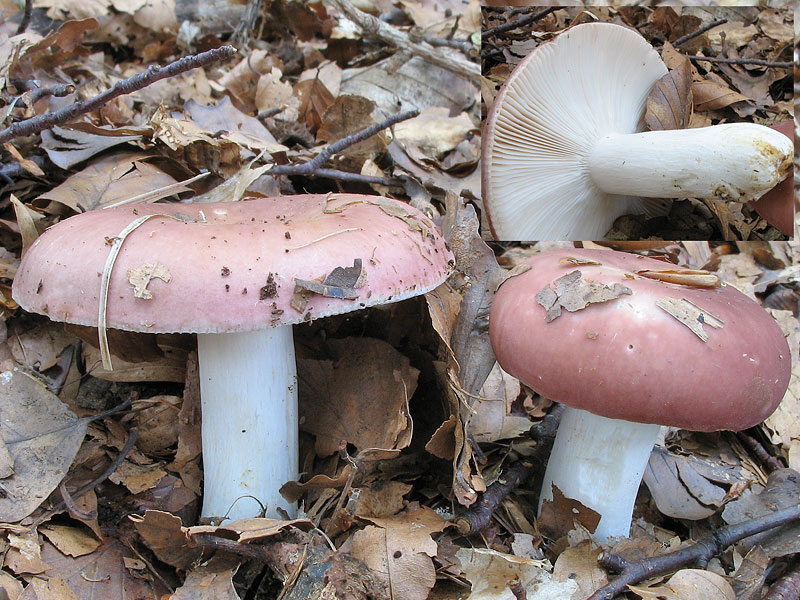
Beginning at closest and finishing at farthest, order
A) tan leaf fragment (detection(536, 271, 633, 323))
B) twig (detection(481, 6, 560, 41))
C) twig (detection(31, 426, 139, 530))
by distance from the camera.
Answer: tan leaf fragment (detection(536, 271, 633, 323)) < twig (detection(31, 426, 139, 530)) < twig (detection(481, 6, 560, 41))

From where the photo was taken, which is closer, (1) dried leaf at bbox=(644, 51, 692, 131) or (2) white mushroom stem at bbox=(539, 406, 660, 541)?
(2) white mushroom stem at bbox=(539, 406, 660, 541)

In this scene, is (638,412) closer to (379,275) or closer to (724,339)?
(724,339)

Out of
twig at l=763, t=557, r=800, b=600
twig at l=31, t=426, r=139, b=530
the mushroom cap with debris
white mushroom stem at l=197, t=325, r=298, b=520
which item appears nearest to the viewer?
twig at l=763, t=557, r=800, b=600

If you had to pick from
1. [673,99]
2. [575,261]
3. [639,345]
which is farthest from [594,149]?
[639,345]

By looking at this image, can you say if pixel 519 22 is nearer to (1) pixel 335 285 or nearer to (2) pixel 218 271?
(1) pixel 335 285

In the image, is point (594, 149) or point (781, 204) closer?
point (781, 204)

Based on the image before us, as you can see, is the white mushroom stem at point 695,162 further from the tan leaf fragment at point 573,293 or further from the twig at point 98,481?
the twig at point 98,481

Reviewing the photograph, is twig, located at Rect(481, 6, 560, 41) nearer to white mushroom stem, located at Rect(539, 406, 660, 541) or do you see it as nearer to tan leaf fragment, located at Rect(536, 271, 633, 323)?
tan leaf fragment, located at Rect(536, 271, 633, 323)

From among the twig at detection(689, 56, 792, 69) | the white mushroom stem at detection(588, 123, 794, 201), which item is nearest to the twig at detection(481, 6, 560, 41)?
the white mushroom stem at detection(588, 123, 794, 201)
